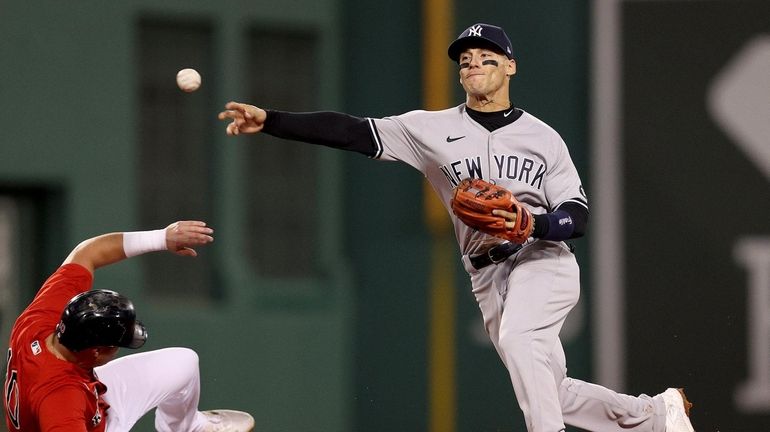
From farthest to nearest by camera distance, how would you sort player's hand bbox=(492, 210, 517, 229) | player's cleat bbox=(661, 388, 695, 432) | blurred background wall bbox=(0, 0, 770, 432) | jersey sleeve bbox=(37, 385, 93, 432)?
blurred background wall bbox=(0, 0, 770, 432), player's cleat bbox=(661, 388, 695, 432), player's hand bbox=(492, 210, 517, 229), jersey sleeve bbox=(37, 385, 93, 432)

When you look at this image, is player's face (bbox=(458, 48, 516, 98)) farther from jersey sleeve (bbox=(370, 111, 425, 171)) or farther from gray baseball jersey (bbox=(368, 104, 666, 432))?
jersey sleeve (bbox=(370, 111, 425, 171))

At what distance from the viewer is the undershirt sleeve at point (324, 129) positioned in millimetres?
4812

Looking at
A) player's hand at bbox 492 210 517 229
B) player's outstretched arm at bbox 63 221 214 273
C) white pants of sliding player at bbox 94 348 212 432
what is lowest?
white pants of sliding player at bbox 94 348 212 432

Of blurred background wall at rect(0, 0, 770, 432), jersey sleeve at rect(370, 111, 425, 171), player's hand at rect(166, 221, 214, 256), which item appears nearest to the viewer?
player's hand at rect(166, 221, 214, 256)

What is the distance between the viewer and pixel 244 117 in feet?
15.5

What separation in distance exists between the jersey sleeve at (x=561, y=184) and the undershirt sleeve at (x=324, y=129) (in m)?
0.73

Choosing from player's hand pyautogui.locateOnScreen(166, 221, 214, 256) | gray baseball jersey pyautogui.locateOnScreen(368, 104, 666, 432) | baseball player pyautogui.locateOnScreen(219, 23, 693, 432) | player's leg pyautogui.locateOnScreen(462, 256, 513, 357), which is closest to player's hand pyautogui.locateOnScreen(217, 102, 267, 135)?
baseball player pyautogui.locateOnScreen(219, 23, 693, 432)

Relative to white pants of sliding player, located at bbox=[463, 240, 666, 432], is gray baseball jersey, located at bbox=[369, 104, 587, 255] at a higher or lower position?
higher

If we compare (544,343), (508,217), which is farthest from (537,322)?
(508,217)

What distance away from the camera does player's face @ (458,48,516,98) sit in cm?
497

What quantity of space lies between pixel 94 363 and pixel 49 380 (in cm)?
20

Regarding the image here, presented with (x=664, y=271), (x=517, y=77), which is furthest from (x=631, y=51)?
(x=664, y=271)

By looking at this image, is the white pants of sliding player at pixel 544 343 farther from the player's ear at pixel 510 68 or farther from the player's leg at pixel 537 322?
the player's ear at pixel 510 68

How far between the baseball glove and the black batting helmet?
1.32 meters
